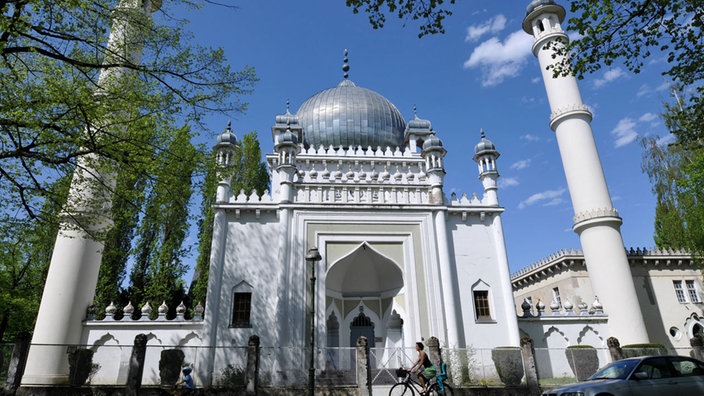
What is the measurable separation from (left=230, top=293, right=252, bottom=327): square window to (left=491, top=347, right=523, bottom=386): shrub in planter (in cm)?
812

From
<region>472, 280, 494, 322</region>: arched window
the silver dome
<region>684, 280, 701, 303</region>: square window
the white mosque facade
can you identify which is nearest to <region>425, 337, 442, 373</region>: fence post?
the white mosque facade

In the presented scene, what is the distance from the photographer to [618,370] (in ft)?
25.5

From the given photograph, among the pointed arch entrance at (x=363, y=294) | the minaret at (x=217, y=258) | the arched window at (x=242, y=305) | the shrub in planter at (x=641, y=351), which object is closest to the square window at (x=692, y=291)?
the shrub in planter at (x=641, y=351)

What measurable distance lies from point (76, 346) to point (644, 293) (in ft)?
81.2

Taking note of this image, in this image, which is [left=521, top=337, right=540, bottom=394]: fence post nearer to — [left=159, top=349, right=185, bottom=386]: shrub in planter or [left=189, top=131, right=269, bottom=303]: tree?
[left=159, top=349, right=185, bottom=386]: shrub in planter

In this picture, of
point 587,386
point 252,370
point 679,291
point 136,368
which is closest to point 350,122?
point 252,370

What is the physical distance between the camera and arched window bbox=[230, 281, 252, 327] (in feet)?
49.1

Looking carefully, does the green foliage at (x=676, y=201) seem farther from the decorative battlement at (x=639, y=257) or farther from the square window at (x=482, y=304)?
the square window at (x=482, y=304)

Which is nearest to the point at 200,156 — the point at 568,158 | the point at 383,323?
the point at 383,323

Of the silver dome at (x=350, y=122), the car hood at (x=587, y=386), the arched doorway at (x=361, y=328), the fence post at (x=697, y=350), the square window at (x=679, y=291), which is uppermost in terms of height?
the silver dome at (x=350, y=122)

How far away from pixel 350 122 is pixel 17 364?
17365mm

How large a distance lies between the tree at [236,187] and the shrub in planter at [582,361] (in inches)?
525

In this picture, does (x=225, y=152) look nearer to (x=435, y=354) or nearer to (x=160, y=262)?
(x=160, y=262)

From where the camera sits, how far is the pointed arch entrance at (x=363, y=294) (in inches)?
679
